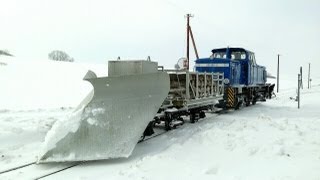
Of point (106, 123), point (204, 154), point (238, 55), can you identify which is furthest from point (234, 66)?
point (106, 123)

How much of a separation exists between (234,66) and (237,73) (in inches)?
26.4

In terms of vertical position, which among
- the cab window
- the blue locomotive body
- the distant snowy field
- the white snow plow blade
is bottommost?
the distant snowy field

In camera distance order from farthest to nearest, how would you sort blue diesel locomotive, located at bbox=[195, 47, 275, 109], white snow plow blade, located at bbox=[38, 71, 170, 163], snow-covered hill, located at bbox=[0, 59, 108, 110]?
snow-covered hill, located at bbox=[0, 59, 108, 110]
blue diesel locomotive, located at bbox=[195, 47, 275, 109]
white snow plow blade, located at bbox=[38, 71, 170, 163]

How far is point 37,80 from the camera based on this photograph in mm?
37906

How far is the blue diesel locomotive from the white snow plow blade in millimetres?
8543

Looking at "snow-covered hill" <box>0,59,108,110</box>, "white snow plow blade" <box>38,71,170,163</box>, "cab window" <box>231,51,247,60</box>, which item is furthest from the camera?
"snow-covered hill" <box>0,59,108,110</box>

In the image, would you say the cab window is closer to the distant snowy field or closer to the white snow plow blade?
the distant snowy field

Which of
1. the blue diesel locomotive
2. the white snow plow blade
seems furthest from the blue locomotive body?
the white snow plow blade

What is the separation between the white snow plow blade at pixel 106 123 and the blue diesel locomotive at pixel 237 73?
8.54 metres

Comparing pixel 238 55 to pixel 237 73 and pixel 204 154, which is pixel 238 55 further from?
pixel 204 154

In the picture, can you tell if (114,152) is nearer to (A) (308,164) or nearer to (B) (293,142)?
(A) (308,164)

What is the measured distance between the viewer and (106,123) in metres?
7.34

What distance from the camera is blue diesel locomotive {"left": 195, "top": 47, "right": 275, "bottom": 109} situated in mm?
16375

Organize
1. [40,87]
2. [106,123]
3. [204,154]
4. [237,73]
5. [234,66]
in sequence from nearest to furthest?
[106,123] → [204,154] → [234,66] → [237,73] → [40,87]
